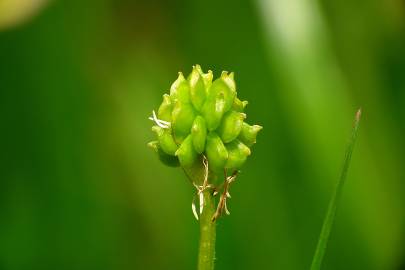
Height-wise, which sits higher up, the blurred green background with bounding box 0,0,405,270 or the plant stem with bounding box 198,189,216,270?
the blurred green background with bounding box 0,0,405,270

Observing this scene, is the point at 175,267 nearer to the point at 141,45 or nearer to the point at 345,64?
the point at 141,45

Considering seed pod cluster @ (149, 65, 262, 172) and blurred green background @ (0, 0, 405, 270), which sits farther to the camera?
blurred green background @ (0, 0, 405, 270)

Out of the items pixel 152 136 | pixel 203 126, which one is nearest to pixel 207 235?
pixel 203 126

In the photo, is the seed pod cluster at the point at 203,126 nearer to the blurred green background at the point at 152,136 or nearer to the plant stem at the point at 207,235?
the plant stem at the point at 207,235

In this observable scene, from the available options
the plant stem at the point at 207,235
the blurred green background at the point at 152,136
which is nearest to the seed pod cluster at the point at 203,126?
the plant stem at the point at 207,235

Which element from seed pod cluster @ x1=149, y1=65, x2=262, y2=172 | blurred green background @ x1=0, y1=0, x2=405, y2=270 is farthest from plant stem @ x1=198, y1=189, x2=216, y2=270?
blurred green background @ x1=0, y1=0, x2=405, y2=270

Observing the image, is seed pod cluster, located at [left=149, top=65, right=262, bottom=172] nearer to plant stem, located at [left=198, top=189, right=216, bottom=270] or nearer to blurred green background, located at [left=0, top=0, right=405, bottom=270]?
plant stem, located at [left=198, top=189, right=216, bottom=270]
